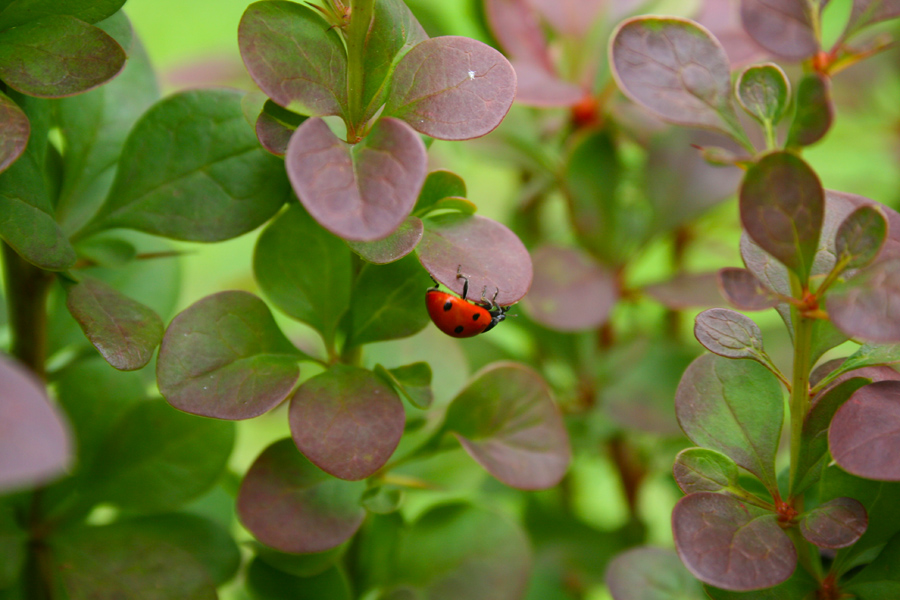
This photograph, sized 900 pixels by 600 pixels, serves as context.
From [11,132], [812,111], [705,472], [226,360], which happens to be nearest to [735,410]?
[705,472]

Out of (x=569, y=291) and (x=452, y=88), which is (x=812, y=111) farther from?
(x=569, y=291)

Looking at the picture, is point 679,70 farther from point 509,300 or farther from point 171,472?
point 171,472

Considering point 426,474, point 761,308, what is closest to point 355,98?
point 761,308

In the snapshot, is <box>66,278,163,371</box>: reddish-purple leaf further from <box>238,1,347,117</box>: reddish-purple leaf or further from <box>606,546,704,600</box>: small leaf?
<box>606,546,704,600</box>: small leaf

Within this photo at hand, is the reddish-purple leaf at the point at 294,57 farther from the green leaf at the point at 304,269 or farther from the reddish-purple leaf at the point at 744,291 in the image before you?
the reddish-purple leaf at the point at 744,291

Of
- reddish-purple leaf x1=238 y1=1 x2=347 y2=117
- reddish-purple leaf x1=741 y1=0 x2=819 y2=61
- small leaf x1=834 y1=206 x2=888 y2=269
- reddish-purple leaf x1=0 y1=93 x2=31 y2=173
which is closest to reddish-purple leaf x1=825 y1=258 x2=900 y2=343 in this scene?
small leaf x1=834 y1=206 x2=888 y2=269

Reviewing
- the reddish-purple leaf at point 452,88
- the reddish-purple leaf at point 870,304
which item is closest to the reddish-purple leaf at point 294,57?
the reddish-purple leaf at point 452,88
